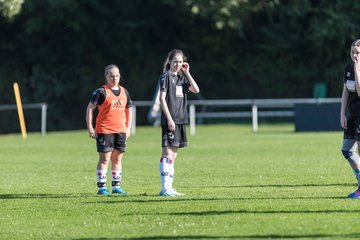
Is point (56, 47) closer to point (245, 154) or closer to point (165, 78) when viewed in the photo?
point (245, 154)

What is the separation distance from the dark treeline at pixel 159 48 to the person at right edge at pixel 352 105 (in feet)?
105

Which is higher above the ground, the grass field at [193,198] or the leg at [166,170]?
the leg at [166,170]

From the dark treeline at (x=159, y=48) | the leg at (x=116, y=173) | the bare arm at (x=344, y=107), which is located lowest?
the leg at (x=116, y=173)

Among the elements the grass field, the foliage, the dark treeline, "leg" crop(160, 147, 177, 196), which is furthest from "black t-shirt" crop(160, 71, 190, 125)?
the dark treeline

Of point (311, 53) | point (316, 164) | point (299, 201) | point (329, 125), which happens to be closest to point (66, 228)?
point (299, 201)

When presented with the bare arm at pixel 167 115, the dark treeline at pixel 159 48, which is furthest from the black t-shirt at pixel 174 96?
the dark treeline at pixel 159 48

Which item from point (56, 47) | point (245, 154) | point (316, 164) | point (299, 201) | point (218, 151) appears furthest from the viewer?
point (56, 47)

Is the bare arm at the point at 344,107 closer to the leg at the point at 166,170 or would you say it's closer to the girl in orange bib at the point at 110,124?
the leg at the point at 166,170

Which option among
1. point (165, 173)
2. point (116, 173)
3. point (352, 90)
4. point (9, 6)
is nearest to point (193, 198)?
point (165, 173)

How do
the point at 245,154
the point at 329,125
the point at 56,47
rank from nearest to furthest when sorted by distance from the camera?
the point at 245,154 < the point at 329,125 < the point at 56,47

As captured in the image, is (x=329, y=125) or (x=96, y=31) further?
(x=96, y=31)

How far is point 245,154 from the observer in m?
24.2

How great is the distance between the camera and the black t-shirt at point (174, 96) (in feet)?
46.4

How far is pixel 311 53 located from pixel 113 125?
3371 cm
